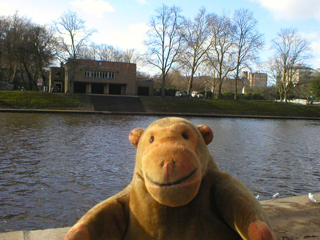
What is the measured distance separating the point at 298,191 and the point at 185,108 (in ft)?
113

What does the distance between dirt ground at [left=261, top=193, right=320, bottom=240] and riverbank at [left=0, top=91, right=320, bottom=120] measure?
2710 cm

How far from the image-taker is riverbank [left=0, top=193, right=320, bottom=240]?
3350 mm

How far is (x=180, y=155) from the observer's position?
6.55 ft

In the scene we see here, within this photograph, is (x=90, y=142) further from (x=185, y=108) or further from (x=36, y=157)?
(x=185, y=108)

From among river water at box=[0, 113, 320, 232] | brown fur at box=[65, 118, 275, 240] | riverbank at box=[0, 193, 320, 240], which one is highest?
brown fur at box=[65, 118, 275, 240]

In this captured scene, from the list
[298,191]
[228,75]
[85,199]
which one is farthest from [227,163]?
[228,75]

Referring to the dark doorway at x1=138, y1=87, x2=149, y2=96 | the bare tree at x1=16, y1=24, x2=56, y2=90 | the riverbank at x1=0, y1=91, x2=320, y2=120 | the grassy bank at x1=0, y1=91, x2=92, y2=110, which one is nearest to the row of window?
the dark doorway at x1=138, y1=87, x2=149, y2=96

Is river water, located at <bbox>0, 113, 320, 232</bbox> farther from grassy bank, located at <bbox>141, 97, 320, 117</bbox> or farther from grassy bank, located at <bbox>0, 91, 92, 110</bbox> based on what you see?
A: grassy bank, located at <bbox>141, 97, 320, 117</bbox>

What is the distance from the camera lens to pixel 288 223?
3.77 meters

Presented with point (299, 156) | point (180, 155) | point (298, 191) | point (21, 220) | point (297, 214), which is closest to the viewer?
point (180, 155)

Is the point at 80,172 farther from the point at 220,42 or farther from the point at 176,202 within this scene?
the point at 220,42

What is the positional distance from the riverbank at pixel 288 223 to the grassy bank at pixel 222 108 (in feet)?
112

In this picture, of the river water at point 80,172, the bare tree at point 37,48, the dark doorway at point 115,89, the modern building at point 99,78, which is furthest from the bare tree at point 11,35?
the river water at point 80,172

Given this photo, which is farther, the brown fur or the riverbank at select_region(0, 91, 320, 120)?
the riverbank at select_region(0, 91, 320, 120)
